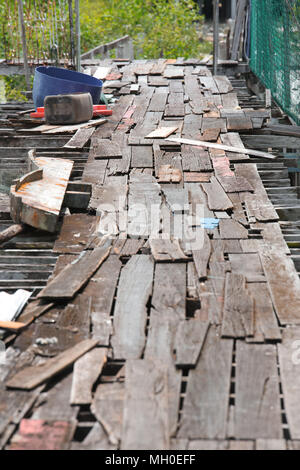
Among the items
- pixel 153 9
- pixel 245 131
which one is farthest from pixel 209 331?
pixel 153 9

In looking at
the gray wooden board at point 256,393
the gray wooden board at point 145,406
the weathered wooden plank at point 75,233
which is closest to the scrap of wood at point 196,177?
the weathered wooden plank at point 75,233

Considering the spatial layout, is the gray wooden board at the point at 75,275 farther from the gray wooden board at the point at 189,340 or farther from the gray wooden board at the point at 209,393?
the gray wooden board at the point at 209,393

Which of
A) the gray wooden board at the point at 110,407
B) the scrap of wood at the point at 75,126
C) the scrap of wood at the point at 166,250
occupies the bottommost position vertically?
the gray wooden board at the point at 110,407

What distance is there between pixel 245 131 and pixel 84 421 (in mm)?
6356

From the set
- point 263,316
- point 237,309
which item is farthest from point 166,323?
point 263,316

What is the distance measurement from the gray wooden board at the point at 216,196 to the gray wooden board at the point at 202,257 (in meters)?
0.73

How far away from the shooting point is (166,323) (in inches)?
165

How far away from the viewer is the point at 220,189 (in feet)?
22.1

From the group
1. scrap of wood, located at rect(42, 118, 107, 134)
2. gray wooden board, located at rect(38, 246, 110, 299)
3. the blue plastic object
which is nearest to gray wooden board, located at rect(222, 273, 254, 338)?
gray wooden board, located at rect(38, 246, 110, 299)

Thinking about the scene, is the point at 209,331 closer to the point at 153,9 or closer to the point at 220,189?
the point at 220,189

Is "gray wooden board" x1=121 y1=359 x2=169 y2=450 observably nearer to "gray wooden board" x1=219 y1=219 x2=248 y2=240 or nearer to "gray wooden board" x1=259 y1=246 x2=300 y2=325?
"gray wooden board" x1=259 y1=246 x2=300 y2=325

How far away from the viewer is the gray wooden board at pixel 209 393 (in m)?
3.25

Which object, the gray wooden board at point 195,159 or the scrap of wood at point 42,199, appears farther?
the gray wooden board at point 195,159

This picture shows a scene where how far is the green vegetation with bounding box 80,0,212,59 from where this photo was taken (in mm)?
23109
